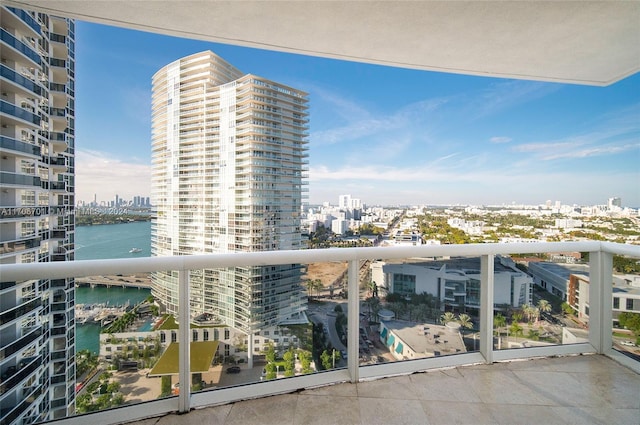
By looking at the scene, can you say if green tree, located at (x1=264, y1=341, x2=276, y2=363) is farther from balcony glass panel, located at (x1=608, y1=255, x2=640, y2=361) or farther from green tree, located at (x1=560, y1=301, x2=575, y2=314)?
balcony glass panel, located at (x1=608, y1=255, x2=640, y2=361)

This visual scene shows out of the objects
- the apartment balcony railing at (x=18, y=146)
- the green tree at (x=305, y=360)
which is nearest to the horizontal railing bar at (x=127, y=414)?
the green tree at (x=305, y=360)

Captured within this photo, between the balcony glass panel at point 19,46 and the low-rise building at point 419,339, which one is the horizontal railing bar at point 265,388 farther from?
the balcony glass panel at point 19,46

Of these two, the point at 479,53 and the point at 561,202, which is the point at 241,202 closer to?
the point at 479,53

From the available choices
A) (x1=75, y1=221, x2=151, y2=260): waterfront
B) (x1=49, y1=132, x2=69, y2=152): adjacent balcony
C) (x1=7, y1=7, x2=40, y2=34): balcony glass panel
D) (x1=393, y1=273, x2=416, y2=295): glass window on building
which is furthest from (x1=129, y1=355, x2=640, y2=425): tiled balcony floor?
(x1=49, y1=132, x2=69, y2=152): adjacent balcony

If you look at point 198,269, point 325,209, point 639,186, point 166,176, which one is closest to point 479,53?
point 325,209

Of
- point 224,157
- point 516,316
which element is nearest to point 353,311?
point 516,316
